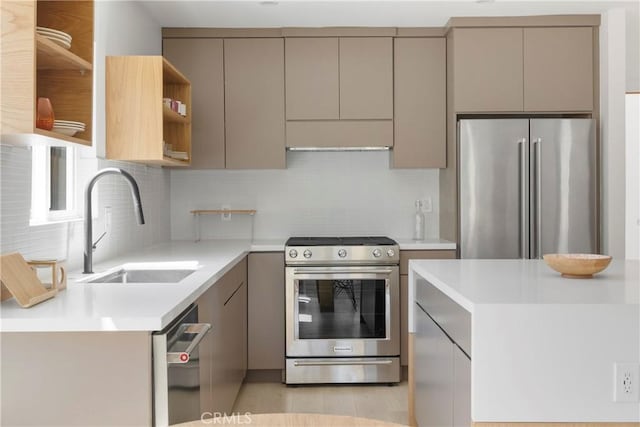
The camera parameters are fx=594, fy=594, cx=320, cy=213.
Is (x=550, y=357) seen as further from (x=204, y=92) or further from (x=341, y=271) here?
(x=204, y=92)

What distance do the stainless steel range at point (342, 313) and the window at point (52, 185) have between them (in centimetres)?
148

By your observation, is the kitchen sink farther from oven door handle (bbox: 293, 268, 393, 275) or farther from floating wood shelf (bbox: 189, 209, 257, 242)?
floating wood shelf (bbox: 189, 209, 257, 242)

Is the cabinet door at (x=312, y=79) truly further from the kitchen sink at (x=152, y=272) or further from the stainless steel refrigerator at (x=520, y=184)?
the kitchen sink at (x=152, y=272)

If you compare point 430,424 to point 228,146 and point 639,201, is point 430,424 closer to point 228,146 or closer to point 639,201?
point 228,146

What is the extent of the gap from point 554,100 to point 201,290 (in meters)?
2.96

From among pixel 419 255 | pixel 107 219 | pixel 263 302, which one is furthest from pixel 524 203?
pixel 107 219

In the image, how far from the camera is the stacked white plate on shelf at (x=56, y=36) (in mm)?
1977

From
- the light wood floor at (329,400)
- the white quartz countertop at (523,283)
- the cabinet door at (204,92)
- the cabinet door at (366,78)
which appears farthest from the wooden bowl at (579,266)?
the cabinet door at (204,92)

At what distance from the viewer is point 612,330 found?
1.75 meters

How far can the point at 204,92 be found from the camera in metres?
4.25

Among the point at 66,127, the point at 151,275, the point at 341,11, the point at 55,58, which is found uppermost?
the point at 341,11

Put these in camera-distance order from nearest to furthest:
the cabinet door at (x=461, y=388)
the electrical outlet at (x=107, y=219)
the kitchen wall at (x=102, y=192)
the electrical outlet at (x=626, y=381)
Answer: the electrical outlet at (x=626, y=381), the cabinet door at (x=461, y=388), the kitchen wall at (x=102, y=192), the electrical outlet at (x=107, y=219)

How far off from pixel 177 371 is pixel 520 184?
9.11 feet

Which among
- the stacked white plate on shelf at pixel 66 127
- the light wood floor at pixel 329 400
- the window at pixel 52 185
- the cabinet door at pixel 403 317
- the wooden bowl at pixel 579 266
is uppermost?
the stacked white plate on shelf at pixel 66 127
